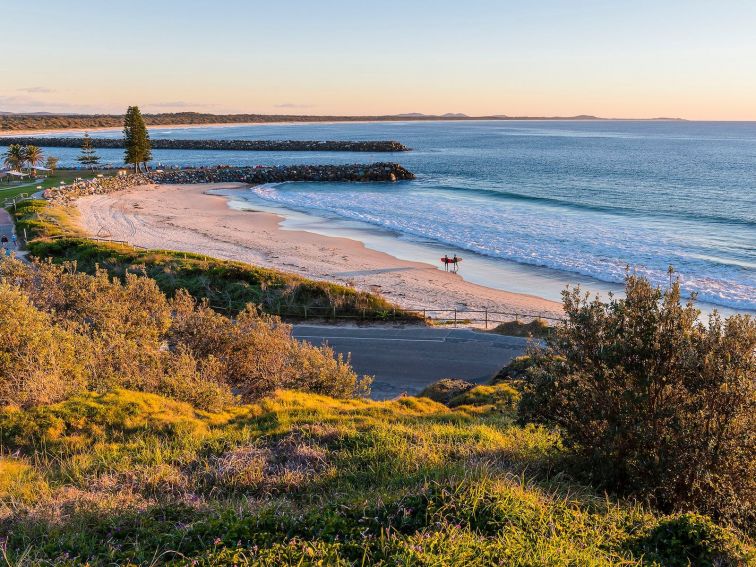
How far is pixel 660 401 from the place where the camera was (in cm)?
715

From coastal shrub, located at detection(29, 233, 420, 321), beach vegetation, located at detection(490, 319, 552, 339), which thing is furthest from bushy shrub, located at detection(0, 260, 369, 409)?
beach vegetation, located at detection(490, 319, 552, 339)

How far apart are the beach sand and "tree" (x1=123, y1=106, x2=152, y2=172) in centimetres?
1825

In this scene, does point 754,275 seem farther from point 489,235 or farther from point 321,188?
point 321,188

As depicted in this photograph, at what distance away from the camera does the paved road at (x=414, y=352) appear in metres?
18.8

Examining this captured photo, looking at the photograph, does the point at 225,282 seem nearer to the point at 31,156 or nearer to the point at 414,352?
the point at 414,352

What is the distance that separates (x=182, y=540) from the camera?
5.16 m

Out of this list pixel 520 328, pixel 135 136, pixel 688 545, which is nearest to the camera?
pixel 688 545

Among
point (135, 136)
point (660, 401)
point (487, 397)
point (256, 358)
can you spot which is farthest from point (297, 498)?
point (135, 136)

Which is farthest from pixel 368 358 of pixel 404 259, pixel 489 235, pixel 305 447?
pixel 489 235

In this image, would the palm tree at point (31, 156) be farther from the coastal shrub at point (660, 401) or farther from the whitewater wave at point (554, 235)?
the coastal shrub at point (660, 401)

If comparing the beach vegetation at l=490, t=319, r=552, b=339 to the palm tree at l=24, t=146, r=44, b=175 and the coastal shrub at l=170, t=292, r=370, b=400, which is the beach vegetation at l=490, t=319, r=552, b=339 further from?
the palm tree at l=24, t=146, r=44, b=175

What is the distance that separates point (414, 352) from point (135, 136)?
2884 inches

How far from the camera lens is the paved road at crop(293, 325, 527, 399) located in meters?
18.8

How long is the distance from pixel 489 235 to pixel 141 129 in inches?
2282
